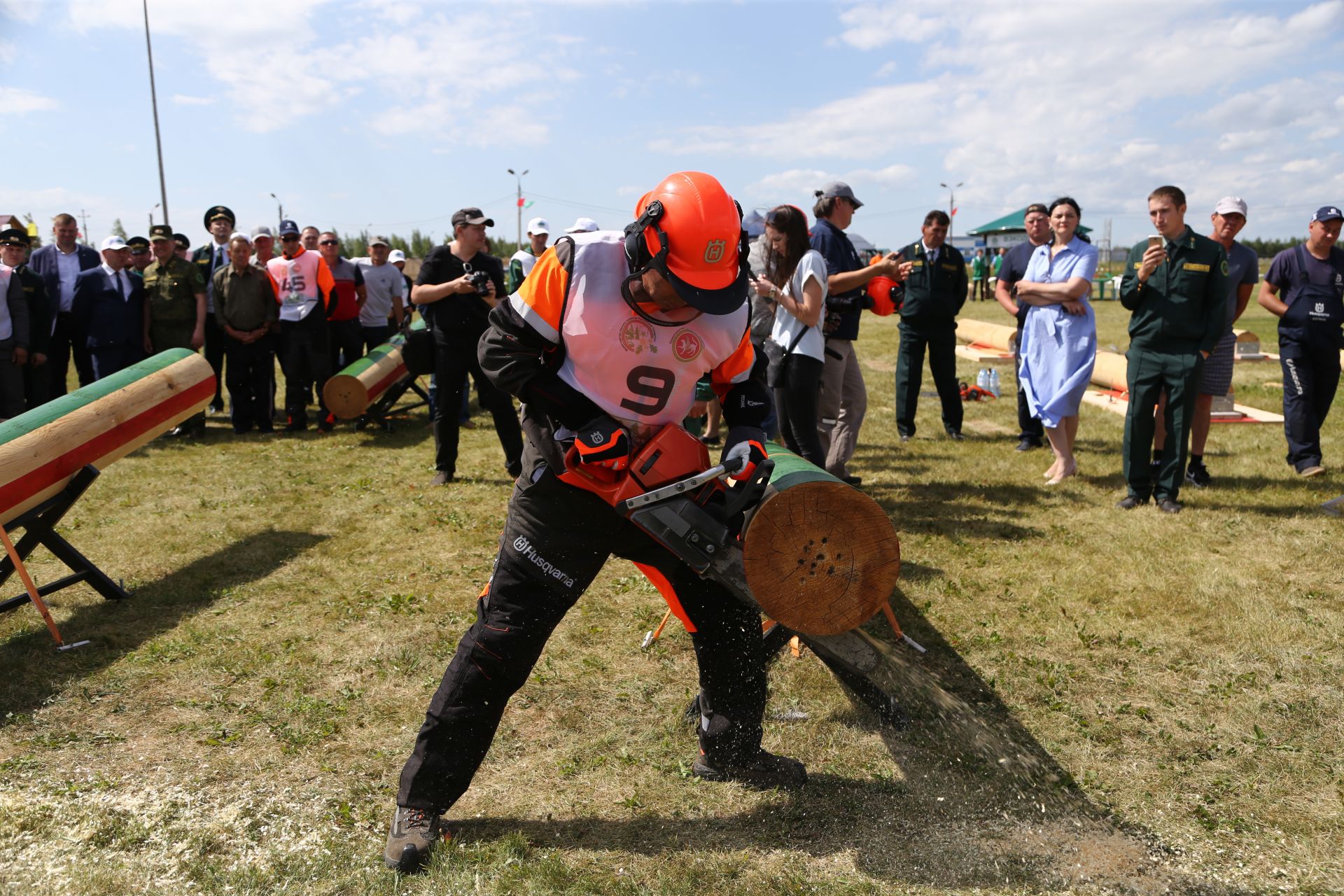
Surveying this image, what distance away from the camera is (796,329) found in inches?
221

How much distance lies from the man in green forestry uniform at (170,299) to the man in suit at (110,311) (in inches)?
5.5

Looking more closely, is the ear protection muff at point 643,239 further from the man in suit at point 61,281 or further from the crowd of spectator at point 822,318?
the man in suit at point 61,281

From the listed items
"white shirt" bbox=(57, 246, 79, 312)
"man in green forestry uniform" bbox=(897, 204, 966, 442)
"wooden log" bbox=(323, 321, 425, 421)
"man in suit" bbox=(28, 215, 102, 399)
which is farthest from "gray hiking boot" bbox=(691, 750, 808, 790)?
"white shirt" bbox=(57, 246, 79, 312)

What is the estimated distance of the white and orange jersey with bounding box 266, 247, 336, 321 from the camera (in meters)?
9.91

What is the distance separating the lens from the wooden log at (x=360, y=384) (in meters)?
9.79

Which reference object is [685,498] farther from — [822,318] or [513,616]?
[822,318]

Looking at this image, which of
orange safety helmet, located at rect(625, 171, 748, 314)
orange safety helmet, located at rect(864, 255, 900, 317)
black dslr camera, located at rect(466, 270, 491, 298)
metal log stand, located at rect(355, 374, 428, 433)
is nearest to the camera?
orange safety helmet, located at rect(625, 171, 748, 314)

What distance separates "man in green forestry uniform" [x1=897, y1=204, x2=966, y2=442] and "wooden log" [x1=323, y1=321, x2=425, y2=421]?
5.16 meters

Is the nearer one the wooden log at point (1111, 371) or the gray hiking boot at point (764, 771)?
the gray hiking boot at point (764, 771)

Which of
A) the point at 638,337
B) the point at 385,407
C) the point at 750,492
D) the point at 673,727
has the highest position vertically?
the point at 638,337

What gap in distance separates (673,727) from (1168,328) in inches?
188

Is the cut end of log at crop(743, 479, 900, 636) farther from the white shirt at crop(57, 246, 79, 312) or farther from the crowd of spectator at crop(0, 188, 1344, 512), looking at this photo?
the white shirt at crop(57, 246, 79, 312)

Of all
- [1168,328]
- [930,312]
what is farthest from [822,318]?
[930,312]

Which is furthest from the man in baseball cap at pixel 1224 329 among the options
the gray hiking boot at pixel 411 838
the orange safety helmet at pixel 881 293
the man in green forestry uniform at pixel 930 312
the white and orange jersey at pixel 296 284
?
the white and orange jersey at pixel 296 284
